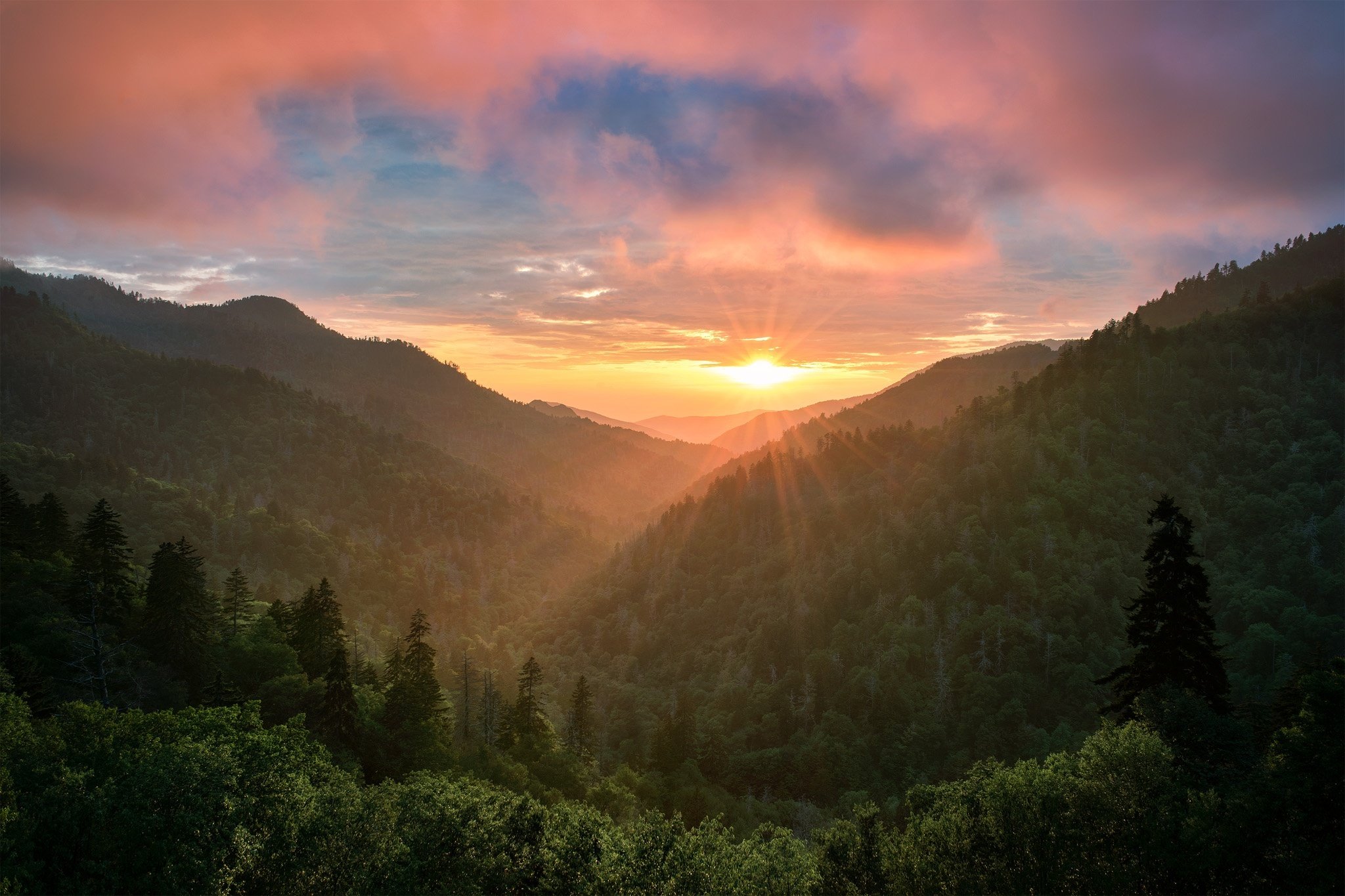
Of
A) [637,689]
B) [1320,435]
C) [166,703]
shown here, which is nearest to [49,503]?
[166,703]

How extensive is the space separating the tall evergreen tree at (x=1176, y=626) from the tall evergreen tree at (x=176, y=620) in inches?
2771

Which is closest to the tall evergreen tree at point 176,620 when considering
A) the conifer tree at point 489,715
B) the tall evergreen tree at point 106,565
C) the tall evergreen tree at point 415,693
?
the tall evergreen tree at point 106,565

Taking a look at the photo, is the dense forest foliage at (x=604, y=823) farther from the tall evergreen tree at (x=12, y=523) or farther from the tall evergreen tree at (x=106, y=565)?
the tall evergreen tree at (x=12, y=523)

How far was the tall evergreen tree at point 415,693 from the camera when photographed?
2653 inches

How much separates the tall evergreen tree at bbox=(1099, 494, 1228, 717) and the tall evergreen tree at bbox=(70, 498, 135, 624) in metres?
76.8

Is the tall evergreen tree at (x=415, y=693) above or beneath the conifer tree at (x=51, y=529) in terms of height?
beneath

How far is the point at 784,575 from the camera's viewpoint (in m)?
196

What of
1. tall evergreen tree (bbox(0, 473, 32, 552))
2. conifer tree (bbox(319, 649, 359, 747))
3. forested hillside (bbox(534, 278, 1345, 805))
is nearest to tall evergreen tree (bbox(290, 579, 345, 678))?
conifer tree (bbox(319, 649, 359, 747))

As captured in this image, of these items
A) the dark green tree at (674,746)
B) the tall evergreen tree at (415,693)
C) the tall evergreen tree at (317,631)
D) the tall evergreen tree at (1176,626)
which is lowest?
the dark green tree at (674,746)

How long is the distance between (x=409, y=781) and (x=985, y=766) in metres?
40.0

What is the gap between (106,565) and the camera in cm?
6612

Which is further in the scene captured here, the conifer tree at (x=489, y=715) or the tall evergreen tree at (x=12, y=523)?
the conifer tree at (x=489, y=715)

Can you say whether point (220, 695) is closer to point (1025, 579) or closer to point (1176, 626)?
point (1176, 626)

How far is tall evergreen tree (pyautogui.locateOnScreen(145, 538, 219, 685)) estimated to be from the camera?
62.0 metres
